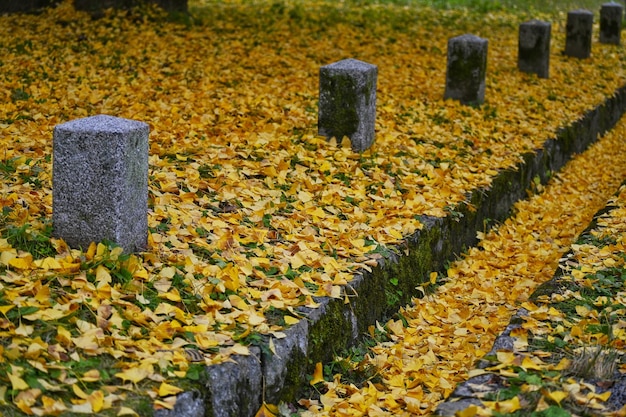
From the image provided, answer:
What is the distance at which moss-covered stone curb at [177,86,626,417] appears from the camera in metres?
3.81

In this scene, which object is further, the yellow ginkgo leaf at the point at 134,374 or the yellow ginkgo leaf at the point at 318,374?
the yellow ginkgo leaf at the point at 318,374

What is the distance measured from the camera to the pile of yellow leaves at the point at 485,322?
4.25 meters

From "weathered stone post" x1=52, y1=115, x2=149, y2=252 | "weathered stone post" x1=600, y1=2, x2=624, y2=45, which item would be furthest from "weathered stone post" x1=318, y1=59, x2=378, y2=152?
"weathered stone post" x1=600, y1=2, x2=624, y2=45

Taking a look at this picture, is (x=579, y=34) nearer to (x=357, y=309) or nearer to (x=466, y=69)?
(x=466, y=69)

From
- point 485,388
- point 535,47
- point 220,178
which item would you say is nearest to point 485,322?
point 485,388

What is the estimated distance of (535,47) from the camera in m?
11.8

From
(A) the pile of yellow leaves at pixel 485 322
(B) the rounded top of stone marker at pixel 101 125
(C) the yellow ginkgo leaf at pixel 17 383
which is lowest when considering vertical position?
(A) the pile of yellow leaves at pixel 485 322

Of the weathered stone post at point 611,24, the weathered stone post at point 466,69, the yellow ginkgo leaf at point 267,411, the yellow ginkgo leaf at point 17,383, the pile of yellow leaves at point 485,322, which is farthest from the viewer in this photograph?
the weathered stone post at point 611,24

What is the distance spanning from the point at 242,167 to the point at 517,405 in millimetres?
3529

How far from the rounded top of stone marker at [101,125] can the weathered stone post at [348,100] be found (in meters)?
3.11

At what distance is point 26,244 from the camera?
14.5 ft

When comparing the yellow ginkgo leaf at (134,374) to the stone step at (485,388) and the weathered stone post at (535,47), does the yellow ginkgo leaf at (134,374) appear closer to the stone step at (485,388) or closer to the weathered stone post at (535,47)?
the stone step at (485,388)

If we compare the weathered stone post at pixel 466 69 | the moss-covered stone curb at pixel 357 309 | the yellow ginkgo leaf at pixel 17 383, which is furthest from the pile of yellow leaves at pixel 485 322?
the weathered stone post at pixel 466 69

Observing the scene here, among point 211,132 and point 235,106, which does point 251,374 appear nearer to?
point 211,132
